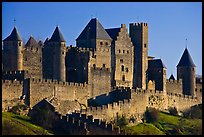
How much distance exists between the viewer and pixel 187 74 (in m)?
86.9

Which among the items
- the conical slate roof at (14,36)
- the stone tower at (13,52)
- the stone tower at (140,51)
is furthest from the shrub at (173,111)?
the conical slate roof at (14,36)

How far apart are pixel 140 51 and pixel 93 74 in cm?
872

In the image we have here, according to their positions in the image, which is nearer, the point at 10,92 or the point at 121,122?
the point at 10,92

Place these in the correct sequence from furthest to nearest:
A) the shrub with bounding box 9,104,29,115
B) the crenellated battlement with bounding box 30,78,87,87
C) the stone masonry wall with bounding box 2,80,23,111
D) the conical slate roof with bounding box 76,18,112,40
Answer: the conical slate roof with bounding box 76,18,112,40
the crenellated battlement with bounding box 30,78,87,87
the stone masonry wall with bounding box 2,80,23,111
the shrub with bounding box 9,104,29,115

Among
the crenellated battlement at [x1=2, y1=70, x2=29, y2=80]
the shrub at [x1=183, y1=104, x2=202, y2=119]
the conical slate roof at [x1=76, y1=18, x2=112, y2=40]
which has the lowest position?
the shrub at [x1=183, y1=104, x2=202, y2=119]

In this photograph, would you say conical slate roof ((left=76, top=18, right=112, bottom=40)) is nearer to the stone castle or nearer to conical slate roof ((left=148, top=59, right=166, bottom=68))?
the stone castle

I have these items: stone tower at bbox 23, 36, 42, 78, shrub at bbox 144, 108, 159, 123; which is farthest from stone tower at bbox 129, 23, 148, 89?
stone tower at bbox 23, 36, 42, 78

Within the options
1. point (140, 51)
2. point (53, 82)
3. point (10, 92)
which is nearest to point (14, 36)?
point (53, 82)

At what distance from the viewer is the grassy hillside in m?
57.0

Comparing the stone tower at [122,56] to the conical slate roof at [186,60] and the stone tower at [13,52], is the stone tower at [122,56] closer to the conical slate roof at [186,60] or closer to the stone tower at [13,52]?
the conical slate roof at [186,60]

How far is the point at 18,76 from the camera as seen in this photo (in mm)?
68625

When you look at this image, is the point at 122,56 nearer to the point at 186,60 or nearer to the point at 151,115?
the point at 151,115

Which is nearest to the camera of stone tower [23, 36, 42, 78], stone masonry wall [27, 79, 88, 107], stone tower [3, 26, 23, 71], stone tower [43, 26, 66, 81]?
stone masonry wall [27, 79, 88, 107]

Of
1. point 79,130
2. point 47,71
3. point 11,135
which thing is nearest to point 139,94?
point 47,71
